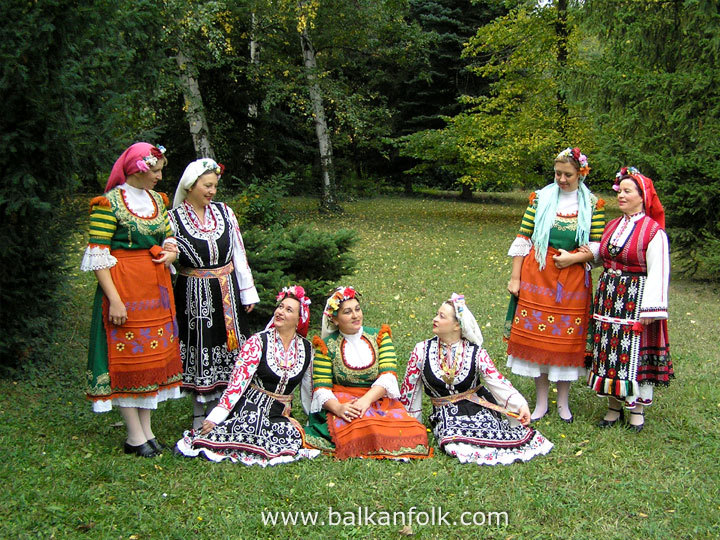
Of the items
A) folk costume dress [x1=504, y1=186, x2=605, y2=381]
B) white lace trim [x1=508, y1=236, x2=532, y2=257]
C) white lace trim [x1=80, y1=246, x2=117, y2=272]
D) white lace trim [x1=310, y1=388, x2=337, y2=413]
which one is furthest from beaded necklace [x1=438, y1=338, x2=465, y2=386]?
white lace trim [x1=80, y1=246, x2=117, y2=272]

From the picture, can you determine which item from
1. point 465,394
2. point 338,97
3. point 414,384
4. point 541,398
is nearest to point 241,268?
point 414,384

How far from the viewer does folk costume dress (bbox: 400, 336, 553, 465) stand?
4.28 meters

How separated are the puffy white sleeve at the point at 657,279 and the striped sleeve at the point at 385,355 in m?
1.78

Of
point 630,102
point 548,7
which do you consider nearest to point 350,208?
point 548,7

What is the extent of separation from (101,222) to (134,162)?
1.40ft

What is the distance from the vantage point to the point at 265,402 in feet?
14.3

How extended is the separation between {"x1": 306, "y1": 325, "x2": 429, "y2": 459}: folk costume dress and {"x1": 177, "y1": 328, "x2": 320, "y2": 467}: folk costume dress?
0.46ft

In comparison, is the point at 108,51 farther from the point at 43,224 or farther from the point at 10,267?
the point at 10,267

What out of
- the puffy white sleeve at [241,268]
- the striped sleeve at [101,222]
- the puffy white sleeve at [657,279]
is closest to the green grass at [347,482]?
the puffy white sleeve at [657,279]

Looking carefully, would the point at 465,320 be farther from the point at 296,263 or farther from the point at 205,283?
the point at 296,263

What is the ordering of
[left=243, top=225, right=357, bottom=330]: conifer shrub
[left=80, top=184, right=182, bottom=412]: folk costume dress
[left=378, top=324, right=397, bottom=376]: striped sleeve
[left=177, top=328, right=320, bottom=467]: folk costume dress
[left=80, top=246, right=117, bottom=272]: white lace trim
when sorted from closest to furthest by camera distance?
1. [left=80, top=246, right=117, bottom=272]: white lace trim
2. [left=80, top=184, right=182, bottom=412]: folk costume dress
3. [left=177, top=328, right=320, bottom=467]: folk costume dress
4. [left=378, top=324, right=397, bottom=376]: striped sleeve
5. [left=243, top=225, right=357, bottom=330]: conifer shrub

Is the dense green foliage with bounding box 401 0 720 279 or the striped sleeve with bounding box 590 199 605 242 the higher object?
the dense green foliage with bounding box 401 0 720 279

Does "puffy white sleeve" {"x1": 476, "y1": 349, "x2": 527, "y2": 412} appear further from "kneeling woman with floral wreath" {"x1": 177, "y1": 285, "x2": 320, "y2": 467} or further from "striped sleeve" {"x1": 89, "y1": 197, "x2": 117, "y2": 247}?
"striped sleeve" {"x1": 89, "y1": 197, "x2": 117, "y2": 247}

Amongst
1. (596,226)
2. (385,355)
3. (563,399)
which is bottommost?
(563,399)
